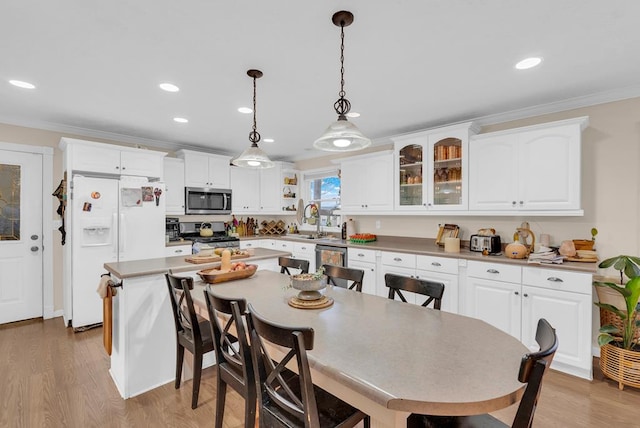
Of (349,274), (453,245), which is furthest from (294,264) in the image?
(453,245)

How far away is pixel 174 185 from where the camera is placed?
4.70 m

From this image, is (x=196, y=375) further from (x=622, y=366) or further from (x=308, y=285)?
(x=622, y=366)

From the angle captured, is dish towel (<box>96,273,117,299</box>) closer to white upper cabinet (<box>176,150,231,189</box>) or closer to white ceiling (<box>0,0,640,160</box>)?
white ceiling (<box>0,0,640,160</box>)

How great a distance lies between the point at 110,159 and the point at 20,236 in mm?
1439

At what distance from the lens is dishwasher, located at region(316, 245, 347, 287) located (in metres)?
4.18

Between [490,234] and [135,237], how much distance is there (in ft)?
14.0

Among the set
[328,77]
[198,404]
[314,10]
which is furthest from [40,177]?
[314,10]

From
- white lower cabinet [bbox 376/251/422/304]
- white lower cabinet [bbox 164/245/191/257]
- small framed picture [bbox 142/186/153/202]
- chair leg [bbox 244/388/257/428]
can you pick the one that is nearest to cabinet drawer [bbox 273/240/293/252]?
white lower cabinet [bbox 164/245/191/257]

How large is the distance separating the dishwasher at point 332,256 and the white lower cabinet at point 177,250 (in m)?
1.90

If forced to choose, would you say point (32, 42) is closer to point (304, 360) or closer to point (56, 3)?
point (56, 3)

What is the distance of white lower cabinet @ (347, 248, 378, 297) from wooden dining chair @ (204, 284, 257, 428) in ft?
7.80

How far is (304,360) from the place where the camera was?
3.53 feet

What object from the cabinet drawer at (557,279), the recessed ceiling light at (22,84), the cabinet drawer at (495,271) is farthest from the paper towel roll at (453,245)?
the recessed ceiling light at (22,84)

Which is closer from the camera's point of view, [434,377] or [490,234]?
[434,377]
